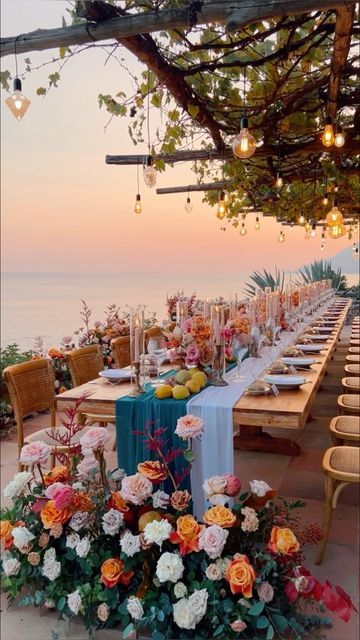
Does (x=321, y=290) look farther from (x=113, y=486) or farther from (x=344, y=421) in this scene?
(x=113, y=486)

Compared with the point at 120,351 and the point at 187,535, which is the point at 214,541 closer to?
the point at 187,535

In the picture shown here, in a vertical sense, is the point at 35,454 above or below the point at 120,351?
below

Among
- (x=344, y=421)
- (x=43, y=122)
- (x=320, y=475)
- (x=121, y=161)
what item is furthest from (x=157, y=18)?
(x=43, y=122)

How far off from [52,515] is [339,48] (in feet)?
9.00

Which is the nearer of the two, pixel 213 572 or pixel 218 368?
pixel 213 572

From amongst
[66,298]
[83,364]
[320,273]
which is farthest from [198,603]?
[320,273]

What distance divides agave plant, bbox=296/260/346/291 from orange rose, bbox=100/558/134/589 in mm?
11025

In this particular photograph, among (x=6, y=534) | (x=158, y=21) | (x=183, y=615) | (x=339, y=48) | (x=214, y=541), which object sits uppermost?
(x=339, y=48)

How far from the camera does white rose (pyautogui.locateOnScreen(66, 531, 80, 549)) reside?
6.34 ft

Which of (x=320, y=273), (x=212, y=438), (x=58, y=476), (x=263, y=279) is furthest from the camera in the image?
(x=320, y=273)

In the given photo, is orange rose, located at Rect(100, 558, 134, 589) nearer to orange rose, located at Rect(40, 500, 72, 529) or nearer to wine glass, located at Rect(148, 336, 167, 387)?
orange rose, located at Rect(40, 500, 72, 529)

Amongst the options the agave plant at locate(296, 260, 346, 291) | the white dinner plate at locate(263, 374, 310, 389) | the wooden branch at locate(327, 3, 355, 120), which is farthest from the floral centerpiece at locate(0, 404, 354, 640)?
the agave plant at locate(296, 260, 346, 291)

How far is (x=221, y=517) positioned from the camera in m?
1.87

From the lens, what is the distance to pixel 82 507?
6.48ft
